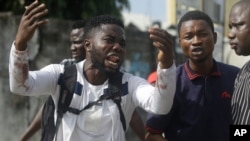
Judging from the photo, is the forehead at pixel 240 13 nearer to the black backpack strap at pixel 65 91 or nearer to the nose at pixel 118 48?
the nose at pixel 118 48

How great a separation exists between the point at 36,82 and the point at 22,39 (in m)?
0.32

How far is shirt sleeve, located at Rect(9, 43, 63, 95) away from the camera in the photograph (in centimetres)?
283

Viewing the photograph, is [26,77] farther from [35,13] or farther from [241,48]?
[241,48]

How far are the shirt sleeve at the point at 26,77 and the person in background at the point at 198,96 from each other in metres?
0.67

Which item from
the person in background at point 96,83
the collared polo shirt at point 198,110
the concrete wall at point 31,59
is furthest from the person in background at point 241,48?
the concrete wall at point 31,59

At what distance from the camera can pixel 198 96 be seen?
10.6ft

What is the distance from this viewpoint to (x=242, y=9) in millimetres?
2879

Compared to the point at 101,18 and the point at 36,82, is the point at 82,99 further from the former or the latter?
Result: the point at 101,18

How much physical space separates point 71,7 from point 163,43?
826cm

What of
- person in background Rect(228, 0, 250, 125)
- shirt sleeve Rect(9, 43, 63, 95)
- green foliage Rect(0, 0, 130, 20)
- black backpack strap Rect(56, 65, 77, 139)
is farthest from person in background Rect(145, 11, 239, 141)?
green foliage Rect(0, 0, 130, 20)

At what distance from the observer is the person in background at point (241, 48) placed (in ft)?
9.15

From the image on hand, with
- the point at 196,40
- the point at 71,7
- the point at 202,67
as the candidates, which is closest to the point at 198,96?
the point at 202,67

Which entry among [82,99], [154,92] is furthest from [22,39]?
[154,92]

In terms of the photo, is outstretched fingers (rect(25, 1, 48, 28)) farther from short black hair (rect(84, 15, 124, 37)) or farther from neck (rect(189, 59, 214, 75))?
neck (rect(189, 59, 214, 75))
